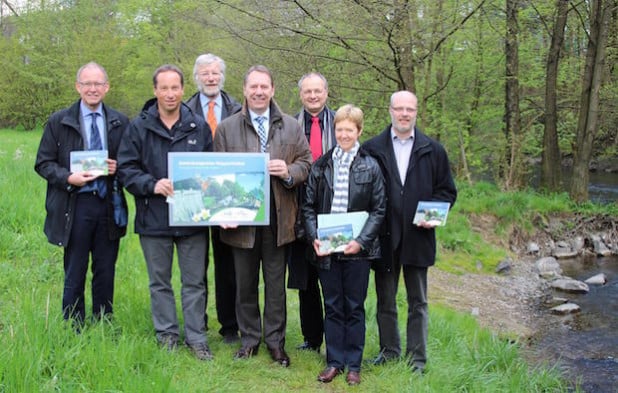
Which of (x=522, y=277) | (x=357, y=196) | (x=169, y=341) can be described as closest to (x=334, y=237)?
(x=357, y=196)

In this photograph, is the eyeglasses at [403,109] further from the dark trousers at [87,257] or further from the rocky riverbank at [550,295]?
the rocky riverbank at [550,295]

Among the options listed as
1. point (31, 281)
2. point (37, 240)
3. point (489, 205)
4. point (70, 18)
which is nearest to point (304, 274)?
point (31, 281)

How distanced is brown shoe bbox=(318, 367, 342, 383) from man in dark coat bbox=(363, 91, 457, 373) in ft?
2.46

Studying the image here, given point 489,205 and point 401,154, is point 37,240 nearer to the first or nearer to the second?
point 401,154

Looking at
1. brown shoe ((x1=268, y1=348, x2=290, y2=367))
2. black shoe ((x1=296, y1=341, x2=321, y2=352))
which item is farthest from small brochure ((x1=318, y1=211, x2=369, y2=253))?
black shoe ((x1=296, y1=341, x2=321, y2=352))

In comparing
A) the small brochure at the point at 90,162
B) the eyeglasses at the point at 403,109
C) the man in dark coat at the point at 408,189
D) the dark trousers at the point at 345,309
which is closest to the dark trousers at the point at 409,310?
the man in dark coat at the point at 408,189

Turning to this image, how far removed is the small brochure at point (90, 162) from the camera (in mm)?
4359

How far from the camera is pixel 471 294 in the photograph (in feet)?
32.5

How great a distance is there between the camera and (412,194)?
4.62 m

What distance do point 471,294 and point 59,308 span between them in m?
6.90

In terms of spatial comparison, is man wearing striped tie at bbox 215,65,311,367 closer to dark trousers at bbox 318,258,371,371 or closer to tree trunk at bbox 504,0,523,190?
dark trousers at bbox 318,258,371,371

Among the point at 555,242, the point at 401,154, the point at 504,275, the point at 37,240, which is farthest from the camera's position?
the point at 555,242

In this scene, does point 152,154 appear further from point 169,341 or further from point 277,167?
point 169,341

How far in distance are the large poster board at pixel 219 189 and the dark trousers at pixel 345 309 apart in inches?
25.7
